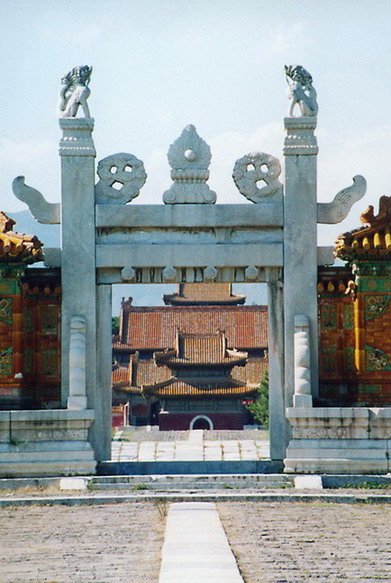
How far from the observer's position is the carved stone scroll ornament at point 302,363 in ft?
62.9

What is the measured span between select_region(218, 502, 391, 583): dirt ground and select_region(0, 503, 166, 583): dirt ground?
88 cm

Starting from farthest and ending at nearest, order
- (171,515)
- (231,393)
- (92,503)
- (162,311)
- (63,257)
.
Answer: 1. (162,311)
2. (231,393)
3. (63,257)
4. (92,503)
5. (171,515)

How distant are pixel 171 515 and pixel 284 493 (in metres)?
2.75

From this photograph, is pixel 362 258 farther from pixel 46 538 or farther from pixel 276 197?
pixel 46 538

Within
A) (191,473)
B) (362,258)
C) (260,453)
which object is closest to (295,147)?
(362,258)

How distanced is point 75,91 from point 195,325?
4592 centimetres

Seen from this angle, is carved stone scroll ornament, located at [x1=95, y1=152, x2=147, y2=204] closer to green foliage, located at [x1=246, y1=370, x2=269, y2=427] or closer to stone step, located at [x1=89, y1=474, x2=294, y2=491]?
stone step, located at [x1=89, y1=474, x2=294, y2=491]

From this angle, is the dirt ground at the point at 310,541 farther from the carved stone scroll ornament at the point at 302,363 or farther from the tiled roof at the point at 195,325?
the tiled roof at the point at 195,325

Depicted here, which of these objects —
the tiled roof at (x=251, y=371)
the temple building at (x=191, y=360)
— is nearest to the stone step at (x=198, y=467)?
the temple building at (x=191, y=360)

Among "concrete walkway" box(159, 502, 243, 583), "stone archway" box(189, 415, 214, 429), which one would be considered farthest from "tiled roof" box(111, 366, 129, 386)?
"concrete walkway" box(159, 502, 243, 583)

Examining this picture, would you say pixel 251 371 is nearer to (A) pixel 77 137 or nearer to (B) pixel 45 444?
(A) pixel 77 137

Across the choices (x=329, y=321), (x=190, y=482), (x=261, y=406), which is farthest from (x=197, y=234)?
(x=261, y=406)

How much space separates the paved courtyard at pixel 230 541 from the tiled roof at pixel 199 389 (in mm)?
39449

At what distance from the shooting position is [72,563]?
438 inches
